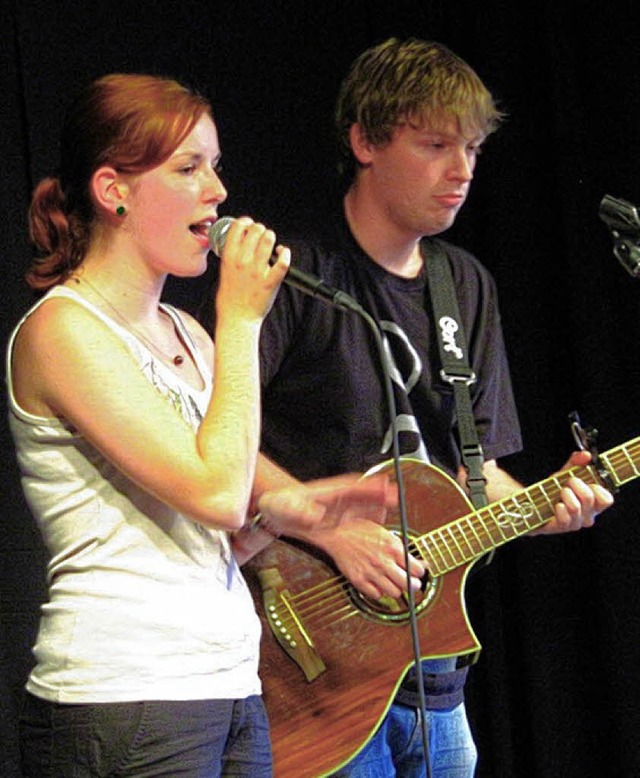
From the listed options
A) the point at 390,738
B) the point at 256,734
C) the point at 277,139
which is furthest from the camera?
the point at 277,139

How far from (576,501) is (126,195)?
3.69ft

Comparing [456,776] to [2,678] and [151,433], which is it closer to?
[2,678]

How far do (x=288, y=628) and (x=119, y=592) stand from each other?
29.6 inches

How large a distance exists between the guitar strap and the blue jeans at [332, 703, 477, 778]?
1.38 ft

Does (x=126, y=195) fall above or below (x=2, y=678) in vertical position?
above

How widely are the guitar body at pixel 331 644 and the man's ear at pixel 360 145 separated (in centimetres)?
63

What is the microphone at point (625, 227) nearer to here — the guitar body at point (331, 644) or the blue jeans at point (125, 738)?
the guitar body at point (331, 644)

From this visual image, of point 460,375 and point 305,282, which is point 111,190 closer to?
point 305,282

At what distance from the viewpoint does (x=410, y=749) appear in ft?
Result: 7.69

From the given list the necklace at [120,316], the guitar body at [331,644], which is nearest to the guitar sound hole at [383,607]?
the guitar body at [331,644]

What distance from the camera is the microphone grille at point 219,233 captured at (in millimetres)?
1780

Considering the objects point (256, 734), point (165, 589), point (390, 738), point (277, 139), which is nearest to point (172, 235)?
point (165, 589)

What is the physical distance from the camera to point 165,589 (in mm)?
1660

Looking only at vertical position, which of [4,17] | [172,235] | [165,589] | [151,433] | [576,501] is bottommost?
[576,501]
